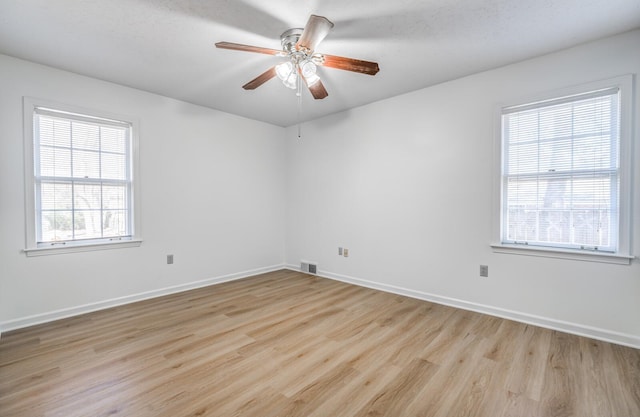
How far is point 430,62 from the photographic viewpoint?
2926 millimetres

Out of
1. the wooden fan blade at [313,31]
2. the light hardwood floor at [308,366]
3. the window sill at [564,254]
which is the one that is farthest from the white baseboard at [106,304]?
the window sill at [564,254]

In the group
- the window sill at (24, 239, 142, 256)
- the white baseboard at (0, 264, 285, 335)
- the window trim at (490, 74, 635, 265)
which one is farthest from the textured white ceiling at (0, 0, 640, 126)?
the white baseboard at (0, 264, 285, 335)

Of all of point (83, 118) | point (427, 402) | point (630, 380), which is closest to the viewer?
point (427, 402)

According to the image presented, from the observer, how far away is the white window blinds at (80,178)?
298cm

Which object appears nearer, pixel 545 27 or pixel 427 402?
pixel 427 402

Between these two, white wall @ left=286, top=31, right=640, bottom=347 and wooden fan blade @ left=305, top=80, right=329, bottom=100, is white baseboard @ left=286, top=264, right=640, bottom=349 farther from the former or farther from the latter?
wooden fan blade @ left=305, top=80, right=329, bottom=100

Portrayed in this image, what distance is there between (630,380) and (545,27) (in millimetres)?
2691

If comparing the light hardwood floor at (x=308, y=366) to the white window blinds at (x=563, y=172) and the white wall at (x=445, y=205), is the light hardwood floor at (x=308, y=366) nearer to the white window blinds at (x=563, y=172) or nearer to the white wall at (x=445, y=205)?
the white wall at (x=445, y=205)

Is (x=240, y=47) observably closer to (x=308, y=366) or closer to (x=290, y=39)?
(x=290, y=39)

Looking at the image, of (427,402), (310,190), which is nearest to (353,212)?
(310,190)

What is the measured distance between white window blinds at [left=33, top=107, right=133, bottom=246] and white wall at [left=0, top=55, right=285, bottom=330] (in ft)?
0.51

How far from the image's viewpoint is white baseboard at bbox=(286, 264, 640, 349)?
8.12ft

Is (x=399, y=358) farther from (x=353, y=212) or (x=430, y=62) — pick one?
(x=430, y=62)

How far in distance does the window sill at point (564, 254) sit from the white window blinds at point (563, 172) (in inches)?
3.3
